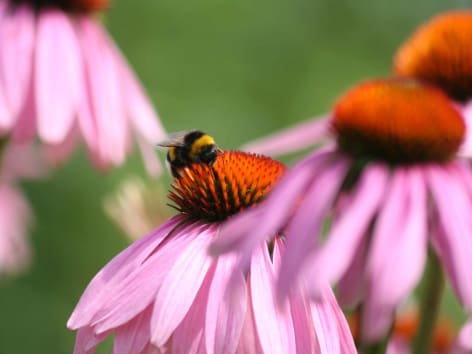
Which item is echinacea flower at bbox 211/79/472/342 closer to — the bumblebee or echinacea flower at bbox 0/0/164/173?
the bumblebee

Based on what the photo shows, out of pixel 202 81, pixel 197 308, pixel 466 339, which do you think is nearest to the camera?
pixel 197 308

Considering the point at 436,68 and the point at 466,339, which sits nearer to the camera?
the point at 466,339

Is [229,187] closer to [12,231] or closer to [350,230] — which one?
[350,230]

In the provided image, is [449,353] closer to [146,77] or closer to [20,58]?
[20,58]

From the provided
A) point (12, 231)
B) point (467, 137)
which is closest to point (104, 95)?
point (467, 137)

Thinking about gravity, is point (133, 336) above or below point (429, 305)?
above

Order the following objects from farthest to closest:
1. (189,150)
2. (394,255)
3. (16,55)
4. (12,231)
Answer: (12,231) < (16,55) < (189,150) < (394,255)
